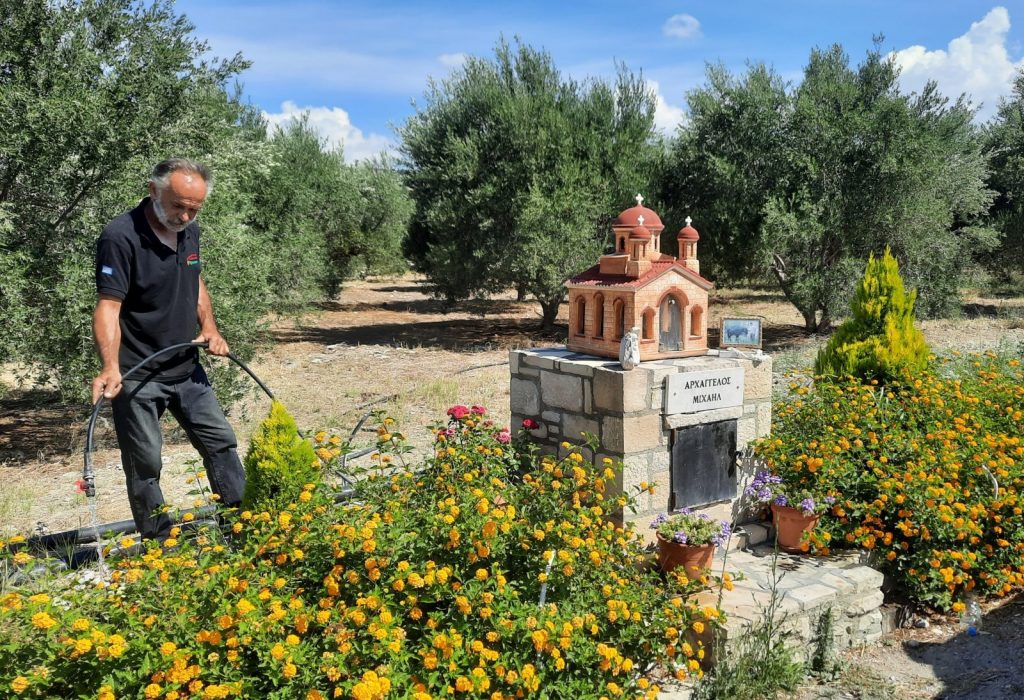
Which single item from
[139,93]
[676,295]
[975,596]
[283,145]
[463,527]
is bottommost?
[975,596]

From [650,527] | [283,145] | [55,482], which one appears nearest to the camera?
[650,527]

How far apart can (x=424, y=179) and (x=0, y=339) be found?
10541 mm

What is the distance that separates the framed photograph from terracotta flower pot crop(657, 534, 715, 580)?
170 cm

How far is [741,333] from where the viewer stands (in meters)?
5.45

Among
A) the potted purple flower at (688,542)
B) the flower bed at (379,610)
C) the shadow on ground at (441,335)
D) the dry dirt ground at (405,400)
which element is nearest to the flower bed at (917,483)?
the dry dirt ground at (405,400)

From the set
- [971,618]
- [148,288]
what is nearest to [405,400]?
[148,288]

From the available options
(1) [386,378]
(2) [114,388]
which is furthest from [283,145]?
(2) [114,388]

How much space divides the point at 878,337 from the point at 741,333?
336 centimetres

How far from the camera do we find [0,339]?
7.86 metres

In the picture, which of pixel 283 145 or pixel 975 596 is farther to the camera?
pixel 283 145

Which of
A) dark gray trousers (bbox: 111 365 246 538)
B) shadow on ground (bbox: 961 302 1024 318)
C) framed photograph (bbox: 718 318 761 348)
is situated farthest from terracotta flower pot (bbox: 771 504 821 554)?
shadow on ground (bbox: 961 302 1024 318)

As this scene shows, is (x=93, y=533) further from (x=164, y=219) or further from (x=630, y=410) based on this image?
(x=630, y=410)

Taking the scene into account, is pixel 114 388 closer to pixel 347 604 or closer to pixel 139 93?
pixel 347 604

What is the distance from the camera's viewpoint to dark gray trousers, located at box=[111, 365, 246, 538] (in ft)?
12.3
